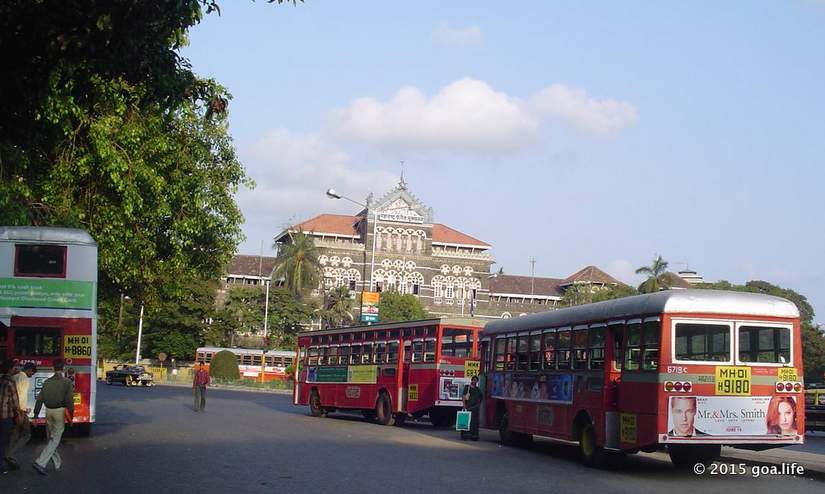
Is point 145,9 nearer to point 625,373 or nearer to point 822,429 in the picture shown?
point 625,373

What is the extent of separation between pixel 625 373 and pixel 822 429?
1793 cm

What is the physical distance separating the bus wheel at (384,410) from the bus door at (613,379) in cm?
1314

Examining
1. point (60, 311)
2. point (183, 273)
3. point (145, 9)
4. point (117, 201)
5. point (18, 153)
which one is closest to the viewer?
point (145, 9)

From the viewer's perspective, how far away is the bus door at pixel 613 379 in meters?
17.7

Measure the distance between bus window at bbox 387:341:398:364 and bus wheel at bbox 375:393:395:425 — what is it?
41.0 inches

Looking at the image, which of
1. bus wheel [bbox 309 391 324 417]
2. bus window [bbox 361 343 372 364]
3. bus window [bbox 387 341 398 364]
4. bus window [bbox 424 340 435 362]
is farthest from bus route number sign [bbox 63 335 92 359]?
bus wheel [bbox 309 391 324 417]

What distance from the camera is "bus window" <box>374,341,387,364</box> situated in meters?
31.0

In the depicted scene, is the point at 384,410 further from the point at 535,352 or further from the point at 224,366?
the point at 224,366

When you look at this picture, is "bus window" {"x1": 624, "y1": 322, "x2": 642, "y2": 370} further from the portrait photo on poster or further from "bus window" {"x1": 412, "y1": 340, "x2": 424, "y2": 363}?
"bus window" {"x1": 412, "y1": 340, "x2": 424, "y2": 363}

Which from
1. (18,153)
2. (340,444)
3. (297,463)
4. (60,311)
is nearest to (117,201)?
(60,311)

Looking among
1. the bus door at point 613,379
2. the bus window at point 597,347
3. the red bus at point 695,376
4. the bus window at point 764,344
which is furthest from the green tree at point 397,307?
the bus window at point 764,344

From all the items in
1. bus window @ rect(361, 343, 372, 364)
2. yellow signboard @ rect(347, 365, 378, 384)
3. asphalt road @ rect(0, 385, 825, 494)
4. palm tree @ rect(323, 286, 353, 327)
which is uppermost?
palm tree @ rect(323, 286, 353, 327)

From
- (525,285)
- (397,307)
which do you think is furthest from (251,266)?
(525,285)

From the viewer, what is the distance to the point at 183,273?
105 ft
